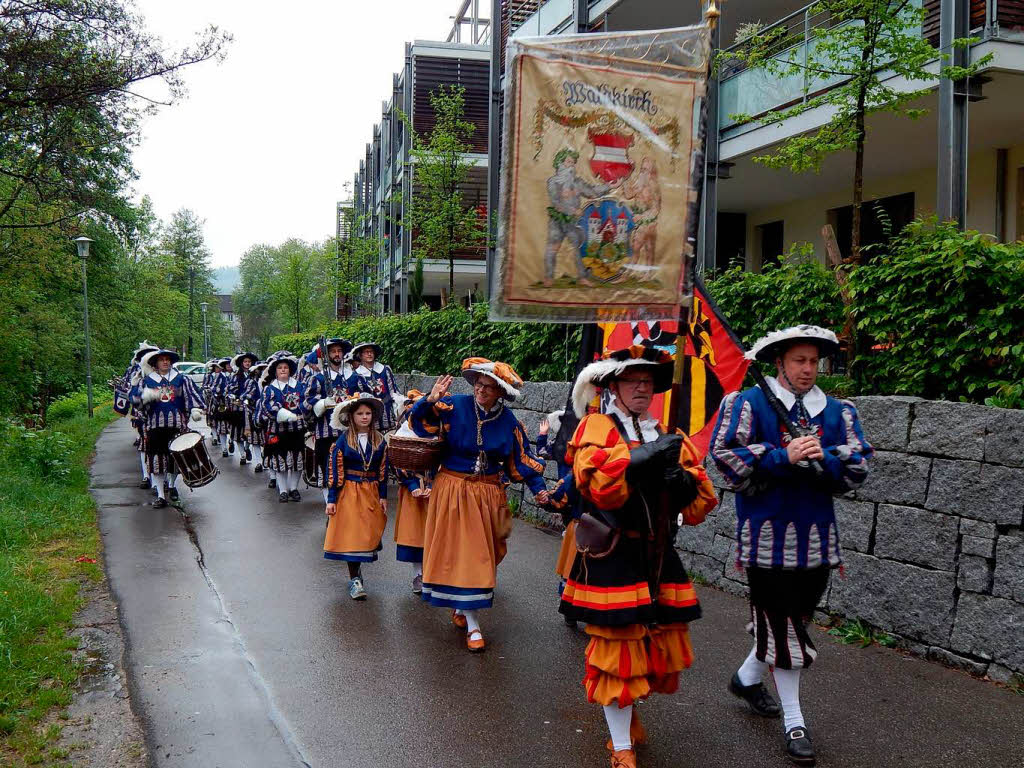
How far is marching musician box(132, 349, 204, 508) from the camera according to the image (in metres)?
11.7

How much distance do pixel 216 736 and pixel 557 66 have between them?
3604 mm

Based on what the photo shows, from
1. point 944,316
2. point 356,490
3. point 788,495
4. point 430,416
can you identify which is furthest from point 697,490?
point 356,490

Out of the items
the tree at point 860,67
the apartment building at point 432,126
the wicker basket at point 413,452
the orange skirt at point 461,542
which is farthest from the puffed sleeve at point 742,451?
the apartment building at point 432,126

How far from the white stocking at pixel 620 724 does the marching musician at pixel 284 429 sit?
902 centimetres

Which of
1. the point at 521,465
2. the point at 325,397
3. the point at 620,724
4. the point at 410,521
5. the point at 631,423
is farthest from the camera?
the point at 325,397

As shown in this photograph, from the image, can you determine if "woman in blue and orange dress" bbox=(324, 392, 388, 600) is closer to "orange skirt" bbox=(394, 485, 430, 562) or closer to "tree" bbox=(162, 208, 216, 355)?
"orange skirt" bbox=(394, 485, 430, 562)

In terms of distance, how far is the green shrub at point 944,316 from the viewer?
527 centimetres

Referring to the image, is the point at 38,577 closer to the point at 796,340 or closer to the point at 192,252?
the point at 796,340

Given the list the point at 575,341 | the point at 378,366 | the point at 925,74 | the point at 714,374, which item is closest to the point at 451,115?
the point at 378,366

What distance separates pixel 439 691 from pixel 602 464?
2.15m

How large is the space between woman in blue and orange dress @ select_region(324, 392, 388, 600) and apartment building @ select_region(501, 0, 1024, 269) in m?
4.15

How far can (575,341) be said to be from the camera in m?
10.3

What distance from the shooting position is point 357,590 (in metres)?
7.05

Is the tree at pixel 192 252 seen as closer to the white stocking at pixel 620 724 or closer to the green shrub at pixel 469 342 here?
the green shrub at pixel 469 342
